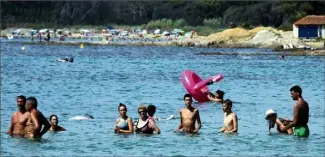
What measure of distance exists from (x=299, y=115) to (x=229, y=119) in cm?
174

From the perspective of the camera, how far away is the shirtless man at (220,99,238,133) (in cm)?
2154

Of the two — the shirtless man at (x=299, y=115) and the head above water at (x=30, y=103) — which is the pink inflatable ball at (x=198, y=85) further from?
the head above water at (x=30, y=103)

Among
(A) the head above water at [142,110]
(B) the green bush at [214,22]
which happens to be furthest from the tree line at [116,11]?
(A) the head above water at [142,110]

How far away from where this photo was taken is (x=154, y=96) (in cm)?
3784

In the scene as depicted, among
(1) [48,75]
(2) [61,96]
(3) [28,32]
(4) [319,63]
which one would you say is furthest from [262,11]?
(2) [61,96]

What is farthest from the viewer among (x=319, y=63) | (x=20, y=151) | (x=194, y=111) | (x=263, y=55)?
(x=263, y=55)

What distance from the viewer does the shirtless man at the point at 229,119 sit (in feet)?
70.7

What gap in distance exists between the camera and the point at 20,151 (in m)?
20.2

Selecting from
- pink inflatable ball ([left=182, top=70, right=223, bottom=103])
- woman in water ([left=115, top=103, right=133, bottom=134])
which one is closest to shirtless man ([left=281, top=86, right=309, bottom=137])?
woman in water ([left=115, top=103, right=133, bottom=134])

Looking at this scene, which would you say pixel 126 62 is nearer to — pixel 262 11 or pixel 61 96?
pixel 61 96

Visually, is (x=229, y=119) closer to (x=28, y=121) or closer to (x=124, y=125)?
(x=124, y=125)

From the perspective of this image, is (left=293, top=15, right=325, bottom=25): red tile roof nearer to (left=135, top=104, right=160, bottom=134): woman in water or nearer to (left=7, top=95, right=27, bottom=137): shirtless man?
(left=135, top=104, right=160, bottom=134): woman in water

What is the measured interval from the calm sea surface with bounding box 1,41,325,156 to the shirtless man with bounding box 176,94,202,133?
20cm

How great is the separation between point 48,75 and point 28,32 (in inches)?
3240
